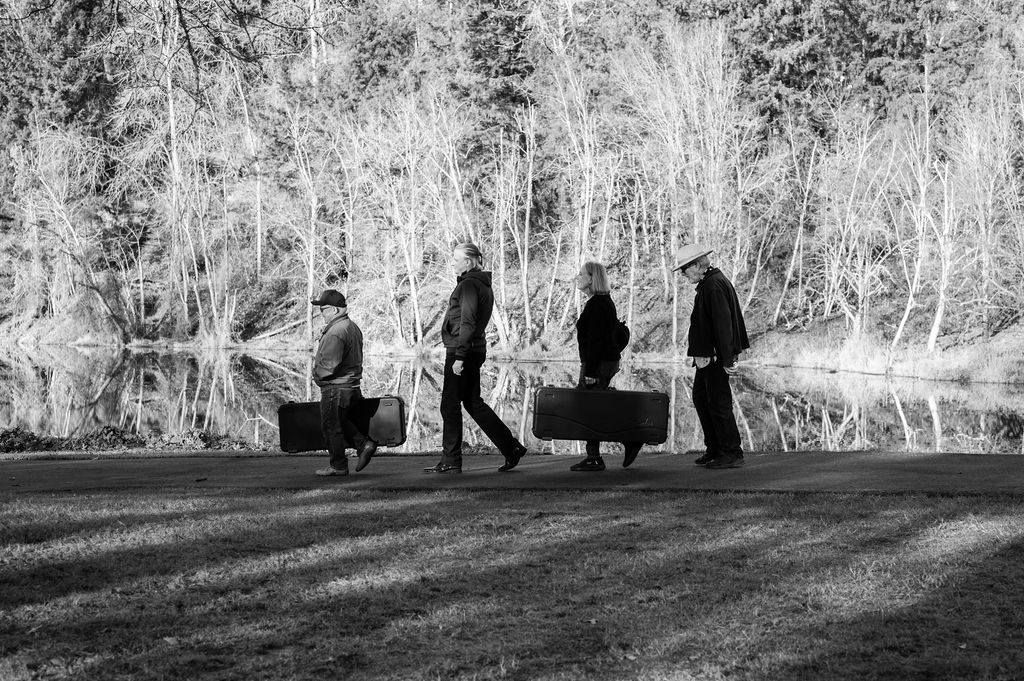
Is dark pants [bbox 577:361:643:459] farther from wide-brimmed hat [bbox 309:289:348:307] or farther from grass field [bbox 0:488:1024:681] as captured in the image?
wide-brimmed hat [bbox 309:289:348:307]

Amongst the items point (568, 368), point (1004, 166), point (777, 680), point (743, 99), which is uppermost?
point (743, 99)

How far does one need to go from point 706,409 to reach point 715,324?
2.67ft

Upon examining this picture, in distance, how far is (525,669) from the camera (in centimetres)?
529

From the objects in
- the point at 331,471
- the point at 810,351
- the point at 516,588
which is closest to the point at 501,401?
the point at 810,351

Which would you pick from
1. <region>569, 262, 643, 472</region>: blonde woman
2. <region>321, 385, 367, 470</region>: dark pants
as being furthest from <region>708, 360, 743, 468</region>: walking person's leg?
<region>321, 385, 367, 470</region>: dark pants

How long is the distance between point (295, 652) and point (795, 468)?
6.60 meters

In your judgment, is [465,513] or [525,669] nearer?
[525,669]

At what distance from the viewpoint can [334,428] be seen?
1112cm

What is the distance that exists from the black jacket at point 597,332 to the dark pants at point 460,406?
92 cm

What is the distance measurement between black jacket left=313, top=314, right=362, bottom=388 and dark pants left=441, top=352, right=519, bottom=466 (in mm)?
834

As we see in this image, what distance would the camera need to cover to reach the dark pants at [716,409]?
1078cm

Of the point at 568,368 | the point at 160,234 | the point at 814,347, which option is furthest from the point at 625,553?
the point at 160,234

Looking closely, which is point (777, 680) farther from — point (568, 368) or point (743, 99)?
point (743, 99)

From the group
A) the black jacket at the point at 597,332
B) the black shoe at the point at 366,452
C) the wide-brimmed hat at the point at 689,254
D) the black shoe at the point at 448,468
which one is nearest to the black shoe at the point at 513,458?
the black shoe at the point at 448,468
